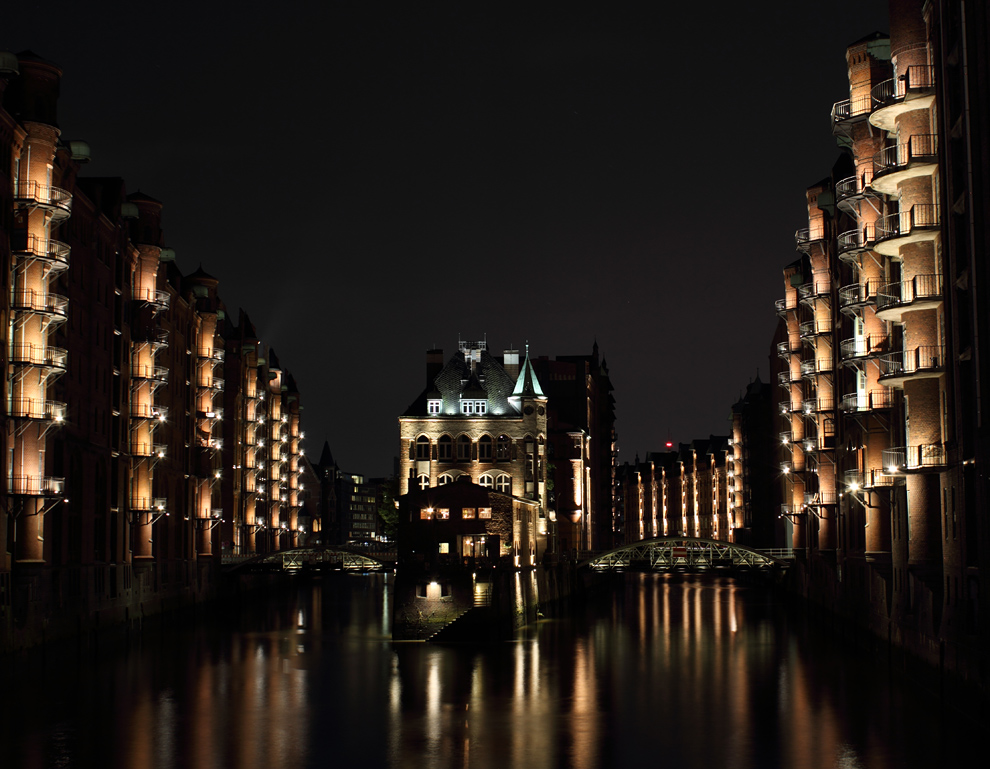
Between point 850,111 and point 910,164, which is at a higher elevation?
point 850,111

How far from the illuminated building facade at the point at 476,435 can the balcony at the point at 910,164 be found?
185 ft

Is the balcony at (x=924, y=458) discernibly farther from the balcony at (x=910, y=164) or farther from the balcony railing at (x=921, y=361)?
the balcony at (x=910, y=164)

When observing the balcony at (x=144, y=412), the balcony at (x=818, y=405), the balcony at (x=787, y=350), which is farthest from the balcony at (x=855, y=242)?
the balcony at (x=144, y=412)

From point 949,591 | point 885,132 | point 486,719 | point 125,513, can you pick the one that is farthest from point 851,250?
point 125,513

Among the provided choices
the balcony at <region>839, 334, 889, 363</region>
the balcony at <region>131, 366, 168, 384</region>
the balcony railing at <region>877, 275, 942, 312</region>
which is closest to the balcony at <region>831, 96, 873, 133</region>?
the balcony at <region>839, 334, 889, 363</region>

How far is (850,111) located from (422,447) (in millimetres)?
52673

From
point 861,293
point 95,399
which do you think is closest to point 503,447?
point 95,399

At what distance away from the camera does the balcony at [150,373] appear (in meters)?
83.8

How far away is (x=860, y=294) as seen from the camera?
63.7 metres

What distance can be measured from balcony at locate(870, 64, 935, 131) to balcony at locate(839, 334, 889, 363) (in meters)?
11.0

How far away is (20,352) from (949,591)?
137ft

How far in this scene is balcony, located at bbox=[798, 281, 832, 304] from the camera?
83312 millimetres

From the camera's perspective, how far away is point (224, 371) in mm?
121938

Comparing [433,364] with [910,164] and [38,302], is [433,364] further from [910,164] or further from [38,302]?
[910,164]
